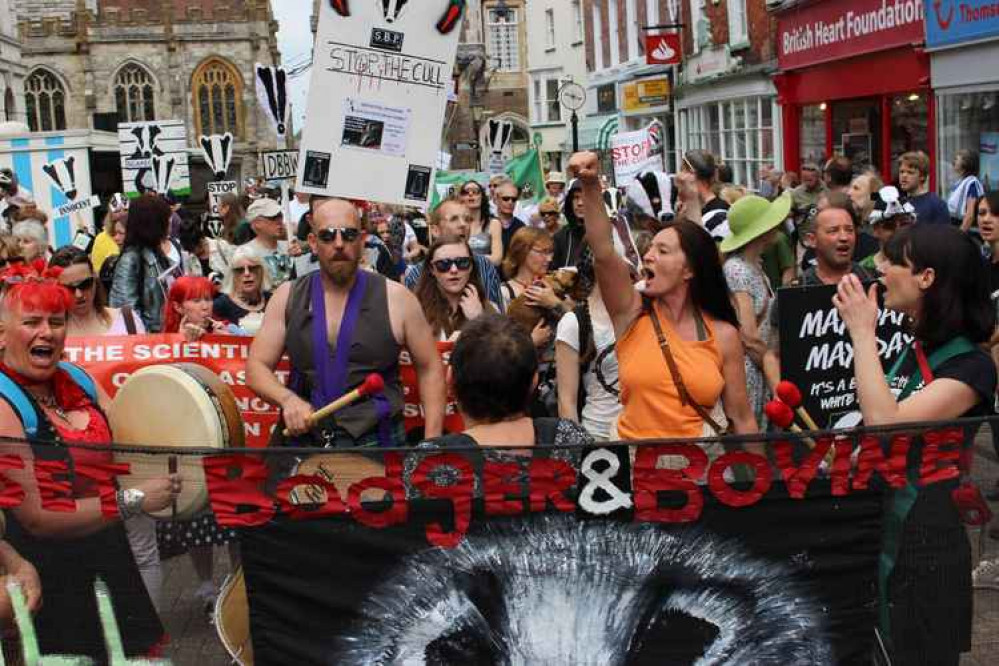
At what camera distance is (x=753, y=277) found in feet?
20.5

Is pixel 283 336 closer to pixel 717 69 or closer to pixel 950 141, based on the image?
pixel 950 141

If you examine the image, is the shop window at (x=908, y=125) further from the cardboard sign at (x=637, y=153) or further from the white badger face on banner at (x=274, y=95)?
the white badger face on banner at (x=274, y=95)

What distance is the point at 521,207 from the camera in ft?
49.8

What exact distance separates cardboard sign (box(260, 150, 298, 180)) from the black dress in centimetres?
1073

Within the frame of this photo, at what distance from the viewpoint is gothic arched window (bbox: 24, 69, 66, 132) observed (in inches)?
3565

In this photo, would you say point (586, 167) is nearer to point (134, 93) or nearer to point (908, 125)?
point (908, 125)

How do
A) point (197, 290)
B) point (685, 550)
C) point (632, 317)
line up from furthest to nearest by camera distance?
point (197, 290) → point (632, 317) → point (685, 550)

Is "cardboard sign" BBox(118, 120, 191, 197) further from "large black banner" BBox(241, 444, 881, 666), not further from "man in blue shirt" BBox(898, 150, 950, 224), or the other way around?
"large black banner" BBox(241, 444, 881, 666)

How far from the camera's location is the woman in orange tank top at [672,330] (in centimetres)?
437

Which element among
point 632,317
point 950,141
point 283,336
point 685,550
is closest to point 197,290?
point 283,336

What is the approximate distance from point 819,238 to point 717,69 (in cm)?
2256

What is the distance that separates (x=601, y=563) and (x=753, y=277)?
10.1 ft

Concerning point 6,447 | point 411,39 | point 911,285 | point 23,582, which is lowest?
point 23,582

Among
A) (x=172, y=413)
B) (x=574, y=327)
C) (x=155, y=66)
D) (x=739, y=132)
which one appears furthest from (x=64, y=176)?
(x=155, y=66)
